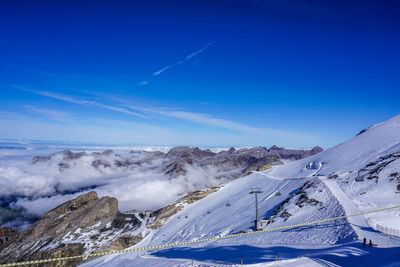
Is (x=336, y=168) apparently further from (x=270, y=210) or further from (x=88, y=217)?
(x=88, y=217)

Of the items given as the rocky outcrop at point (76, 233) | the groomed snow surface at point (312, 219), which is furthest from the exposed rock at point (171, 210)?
the rocky outcrop at point (76, 233)

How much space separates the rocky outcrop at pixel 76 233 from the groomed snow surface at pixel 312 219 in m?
21.8

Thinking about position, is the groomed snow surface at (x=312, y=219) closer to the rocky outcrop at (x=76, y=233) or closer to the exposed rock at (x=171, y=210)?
the exposed rock at (x=171, y=210)

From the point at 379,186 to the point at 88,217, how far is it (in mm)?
107032

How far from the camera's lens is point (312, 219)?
3406cm

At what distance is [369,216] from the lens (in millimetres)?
29000

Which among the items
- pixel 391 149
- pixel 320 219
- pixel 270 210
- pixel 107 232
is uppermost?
pixel 391 149

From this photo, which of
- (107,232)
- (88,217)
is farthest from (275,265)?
(88,217)

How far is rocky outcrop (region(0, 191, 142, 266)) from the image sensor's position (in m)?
80.5

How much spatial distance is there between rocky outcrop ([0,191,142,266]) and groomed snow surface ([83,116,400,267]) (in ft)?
71.4

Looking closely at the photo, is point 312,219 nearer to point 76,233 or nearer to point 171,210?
point 171,210

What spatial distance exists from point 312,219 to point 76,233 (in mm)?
97020

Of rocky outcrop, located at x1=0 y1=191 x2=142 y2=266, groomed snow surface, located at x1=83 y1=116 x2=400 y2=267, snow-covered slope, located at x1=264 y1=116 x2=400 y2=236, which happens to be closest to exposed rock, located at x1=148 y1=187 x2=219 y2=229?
groomed snow surface, located at x1=83 y1=116 x2=400 y2=267

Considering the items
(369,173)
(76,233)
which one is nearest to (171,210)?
(76,233)
